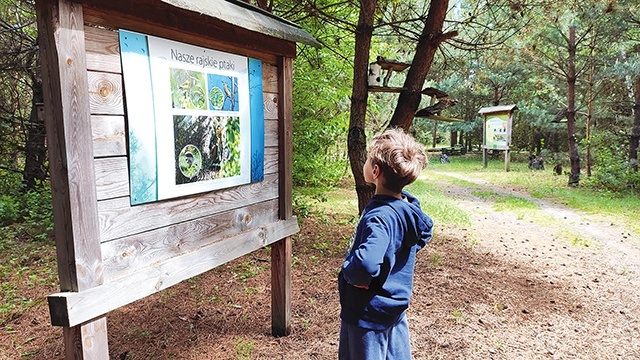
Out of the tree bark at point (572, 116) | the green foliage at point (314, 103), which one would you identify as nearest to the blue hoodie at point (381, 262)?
the green foliage at point (314, 103)

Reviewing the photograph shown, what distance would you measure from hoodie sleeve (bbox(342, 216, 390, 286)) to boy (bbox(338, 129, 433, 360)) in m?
0.01

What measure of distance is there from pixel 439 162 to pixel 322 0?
17.9m

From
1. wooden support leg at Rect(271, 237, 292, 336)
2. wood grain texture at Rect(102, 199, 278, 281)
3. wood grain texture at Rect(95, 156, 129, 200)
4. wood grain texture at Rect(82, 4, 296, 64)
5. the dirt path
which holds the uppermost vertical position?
wood grain texture at Rect(82, 4, 296, 64)

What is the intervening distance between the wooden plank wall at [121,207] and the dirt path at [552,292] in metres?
2.24

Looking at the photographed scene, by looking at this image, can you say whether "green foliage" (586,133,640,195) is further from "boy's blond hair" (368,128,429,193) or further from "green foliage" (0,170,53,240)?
"green foliage" (0,170,53,240)

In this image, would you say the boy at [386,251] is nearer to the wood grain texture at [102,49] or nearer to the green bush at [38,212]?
the wood grain texture at [102,49]

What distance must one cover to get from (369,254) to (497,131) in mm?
17553

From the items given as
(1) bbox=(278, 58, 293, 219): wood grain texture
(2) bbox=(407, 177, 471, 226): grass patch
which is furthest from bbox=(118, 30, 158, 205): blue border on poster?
(2) bbox=(407, 177, 471, 226): grass patch

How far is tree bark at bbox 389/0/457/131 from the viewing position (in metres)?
4.99

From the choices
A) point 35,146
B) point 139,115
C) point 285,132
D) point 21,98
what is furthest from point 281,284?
point 21,98

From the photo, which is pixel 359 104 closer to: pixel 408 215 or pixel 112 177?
pixel 408 215

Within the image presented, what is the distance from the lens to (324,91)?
6781 mm

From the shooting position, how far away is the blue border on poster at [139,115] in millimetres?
1905

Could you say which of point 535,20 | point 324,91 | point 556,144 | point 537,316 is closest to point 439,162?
point 556,144
